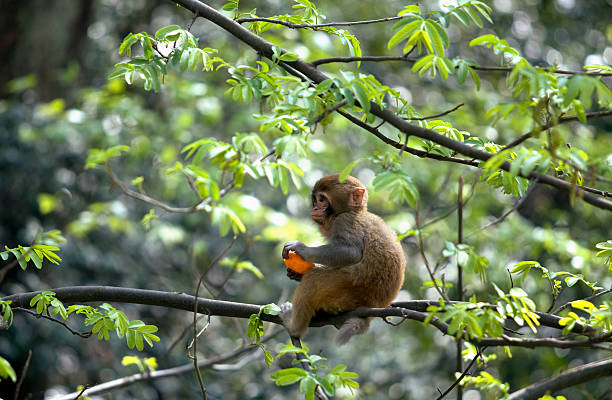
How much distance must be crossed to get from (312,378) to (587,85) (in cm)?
139

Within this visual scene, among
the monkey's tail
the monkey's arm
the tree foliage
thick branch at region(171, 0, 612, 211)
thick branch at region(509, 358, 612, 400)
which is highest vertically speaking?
thick branch at region(171, 0, 612, 211)

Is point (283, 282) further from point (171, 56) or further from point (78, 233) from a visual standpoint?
point (171, 56)

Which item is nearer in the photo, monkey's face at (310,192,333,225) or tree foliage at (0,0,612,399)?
tree foliage at (0,0,612,399)

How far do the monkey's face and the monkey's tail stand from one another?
79cm

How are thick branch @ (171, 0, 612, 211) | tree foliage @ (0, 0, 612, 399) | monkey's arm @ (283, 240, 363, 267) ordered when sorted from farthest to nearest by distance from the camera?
tree foliage @ (0, 0, 612, 399), monkey's arm @ (283, 240, 363, 267), thick branch @ (171, 0, 612, 211)

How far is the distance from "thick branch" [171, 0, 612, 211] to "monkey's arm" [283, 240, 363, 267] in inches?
41.5

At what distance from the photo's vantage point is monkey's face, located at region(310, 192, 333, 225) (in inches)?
153

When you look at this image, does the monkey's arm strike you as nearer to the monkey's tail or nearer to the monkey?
the monkey

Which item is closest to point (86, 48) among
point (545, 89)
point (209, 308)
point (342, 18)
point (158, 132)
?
point (158, 132)

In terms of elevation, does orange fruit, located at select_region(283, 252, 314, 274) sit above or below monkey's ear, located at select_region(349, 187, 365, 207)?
below

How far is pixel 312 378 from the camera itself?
2.28 m

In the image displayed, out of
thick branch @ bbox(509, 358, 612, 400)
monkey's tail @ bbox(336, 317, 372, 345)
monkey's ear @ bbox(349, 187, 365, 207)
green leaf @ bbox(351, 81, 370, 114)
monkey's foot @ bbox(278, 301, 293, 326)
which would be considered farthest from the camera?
monkey's ear @ bbox(349, 187, 365, 207)

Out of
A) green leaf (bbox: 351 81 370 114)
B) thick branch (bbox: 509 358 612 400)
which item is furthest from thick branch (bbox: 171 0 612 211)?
thick branch (bbox: 509 358 612 400)

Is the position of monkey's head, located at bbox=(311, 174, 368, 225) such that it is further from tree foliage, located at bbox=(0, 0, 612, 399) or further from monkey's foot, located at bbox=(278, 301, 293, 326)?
monkey's foot, located at bbox=(278, 301, 293, 326)
